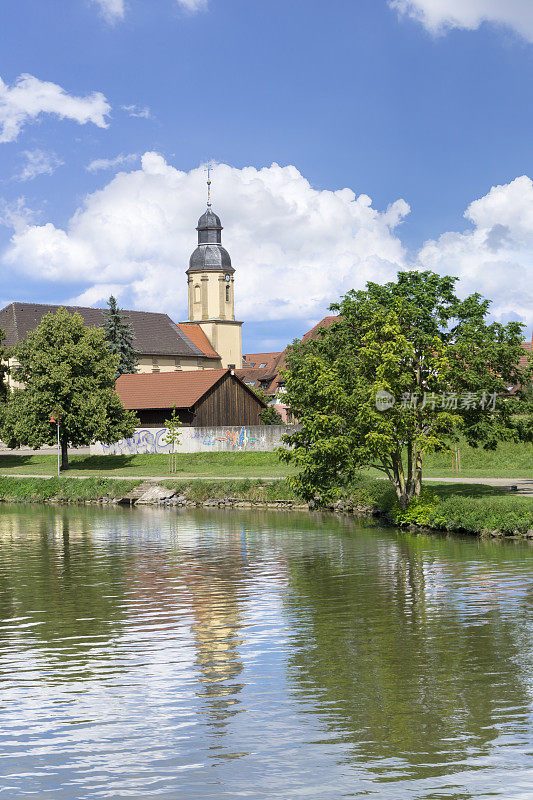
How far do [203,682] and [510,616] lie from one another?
7.09 meters

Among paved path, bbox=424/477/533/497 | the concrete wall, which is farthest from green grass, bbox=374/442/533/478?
the concrete wall

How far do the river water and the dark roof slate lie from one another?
81.6 meters

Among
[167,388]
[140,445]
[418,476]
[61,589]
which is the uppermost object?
[167,388]

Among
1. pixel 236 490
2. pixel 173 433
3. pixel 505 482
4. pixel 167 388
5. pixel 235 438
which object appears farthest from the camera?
pixel 167 388

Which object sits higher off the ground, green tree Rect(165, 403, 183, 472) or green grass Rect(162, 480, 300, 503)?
green tree Rect(165, 403, 183, 472)

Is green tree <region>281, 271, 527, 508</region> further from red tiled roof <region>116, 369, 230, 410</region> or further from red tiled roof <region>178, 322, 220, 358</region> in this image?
red tiled roof <region>178, 322, 220, 358</region>

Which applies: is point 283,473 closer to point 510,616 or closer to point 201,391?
point 201,391

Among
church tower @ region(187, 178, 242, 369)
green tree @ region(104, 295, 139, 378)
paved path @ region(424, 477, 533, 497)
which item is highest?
church tower @ region(187, 178, 242, 369)

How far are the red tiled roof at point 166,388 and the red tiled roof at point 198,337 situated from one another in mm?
53592

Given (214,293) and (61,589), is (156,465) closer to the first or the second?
(61,589)

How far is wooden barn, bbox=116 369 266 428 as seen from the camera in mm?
72000

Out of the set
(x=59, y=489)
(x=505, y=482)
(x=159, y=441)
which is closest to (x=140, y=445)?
(x=159, y=441)

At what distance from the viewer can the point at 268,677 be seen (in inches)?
538

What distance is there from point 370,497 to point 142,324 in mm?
86189
